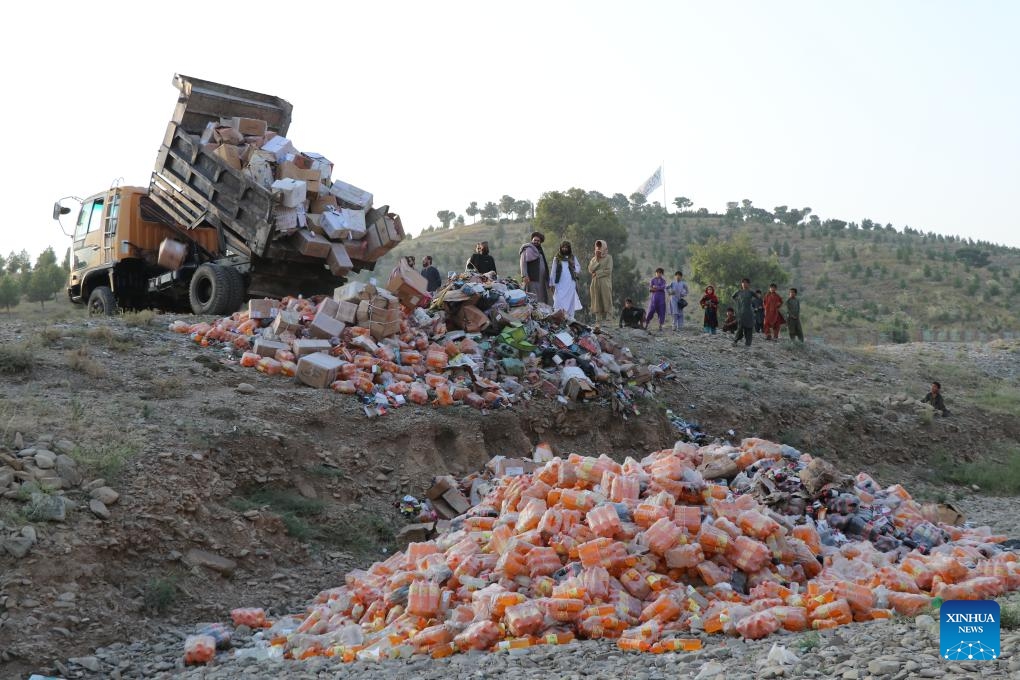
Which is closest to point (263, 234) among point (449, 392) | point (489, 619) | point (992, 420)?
point (449, 392)

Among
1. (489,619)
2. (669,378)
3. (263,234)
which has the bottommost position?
(489,619)

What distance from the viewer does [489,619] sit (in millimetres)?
5832

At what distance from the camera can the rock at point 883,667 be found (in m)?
4.41

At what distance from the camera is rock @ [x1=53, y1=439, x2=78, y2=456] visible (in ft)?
24.2

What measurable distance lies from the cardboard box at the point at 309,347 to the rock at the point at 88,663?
468cm

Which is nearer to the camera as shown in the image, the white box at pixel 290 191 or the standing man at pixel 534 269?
the white box at pixel 290 191

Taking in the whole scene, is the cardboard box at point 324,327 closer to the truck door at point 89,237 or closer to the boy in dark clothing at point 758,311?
the truck door at point 89,237

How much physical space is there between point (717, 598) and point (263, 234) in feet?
25.3

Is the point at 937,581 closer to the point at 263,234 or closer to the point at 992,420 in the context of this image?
the point at 263,234

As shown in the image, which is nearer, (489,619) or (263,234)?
(489,619)

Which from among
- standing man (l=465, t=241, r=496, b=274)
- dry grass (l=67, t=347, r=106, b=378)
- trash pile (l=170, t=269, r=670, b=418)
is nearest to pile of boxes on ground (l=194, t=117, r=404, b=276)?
trash pile (l=170, t=269, r=670, b=418)

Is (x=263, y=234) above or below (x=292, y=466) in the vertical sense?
above

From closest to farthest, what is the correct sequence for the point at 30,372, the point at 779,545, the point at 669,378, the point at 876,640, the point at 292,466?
1. the point at 876,640
2. the point at 779,545
3. the point at 292,466
4. the point at 30,372
5. the point at 669,378

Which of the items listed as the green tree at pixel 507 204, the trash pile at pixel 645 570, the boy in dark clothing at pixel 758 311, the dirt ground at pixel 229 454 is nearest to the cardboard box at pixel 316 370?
the dirt ground at pixel 229 454
